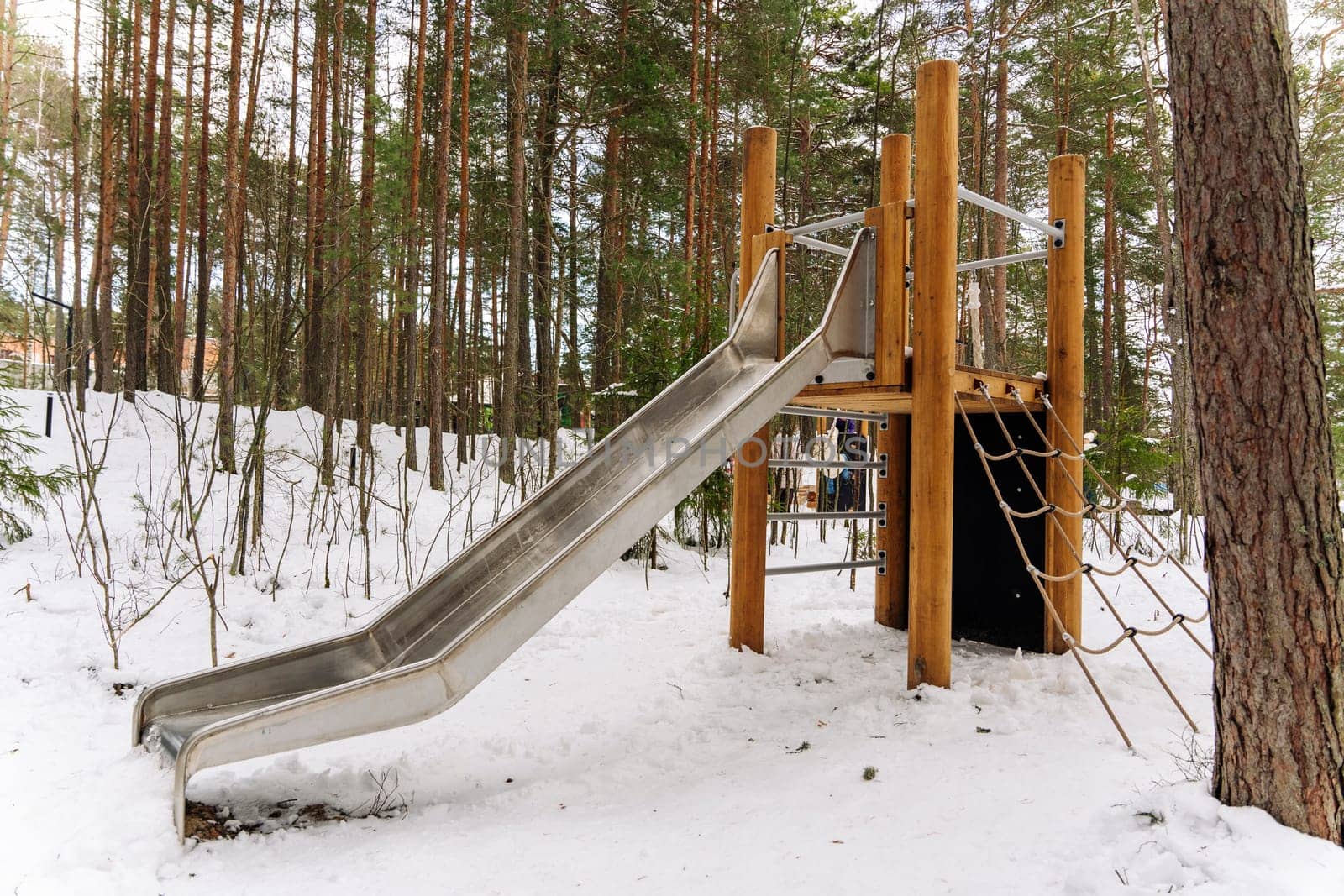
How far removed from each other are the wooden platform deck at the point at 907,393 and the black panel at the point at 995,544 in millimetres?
291

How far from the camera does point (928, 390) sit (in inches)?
134

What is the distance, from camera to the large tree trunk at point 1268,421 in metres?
1.82

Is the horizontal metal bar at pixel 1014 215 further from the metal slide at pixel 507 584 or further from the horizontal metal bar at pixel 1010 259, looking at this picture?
the metal slide at pixel 507 584

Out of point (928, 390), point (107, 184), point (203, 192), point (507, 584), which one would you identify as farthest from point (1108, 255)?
point (107, 184)

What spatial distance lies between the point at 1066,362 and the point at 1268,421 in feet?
7.33

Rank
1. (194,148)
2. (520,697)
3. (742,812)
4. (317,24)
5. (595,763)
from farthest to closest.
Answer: (194,148), (317,24), (520,697), (595,763), (742,812)

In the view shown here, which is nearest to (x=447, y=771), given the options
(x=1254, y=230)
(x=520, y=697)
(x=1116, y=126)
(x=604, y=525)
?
(x=520, y=697)

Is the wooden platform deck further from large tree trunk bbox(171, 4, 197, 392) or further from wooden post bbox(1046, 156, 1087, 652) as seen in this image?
large tree trunk bbox(171, 4, 197, 392)

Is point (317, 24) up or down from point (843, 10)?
down

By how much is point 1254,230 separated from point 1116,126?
12.1m

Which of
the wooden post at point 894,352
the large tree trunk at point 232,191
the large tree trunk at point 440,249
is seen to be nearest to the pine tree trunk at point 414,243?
the large tree trunk at point 440,249

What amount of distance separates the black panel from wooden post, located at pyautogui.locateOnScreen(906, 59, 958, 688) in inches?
37.4

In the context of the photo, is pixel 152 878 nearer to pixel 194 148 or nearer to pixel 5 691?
pixel 5 691

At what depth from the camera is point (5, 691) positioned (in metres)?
3.20
